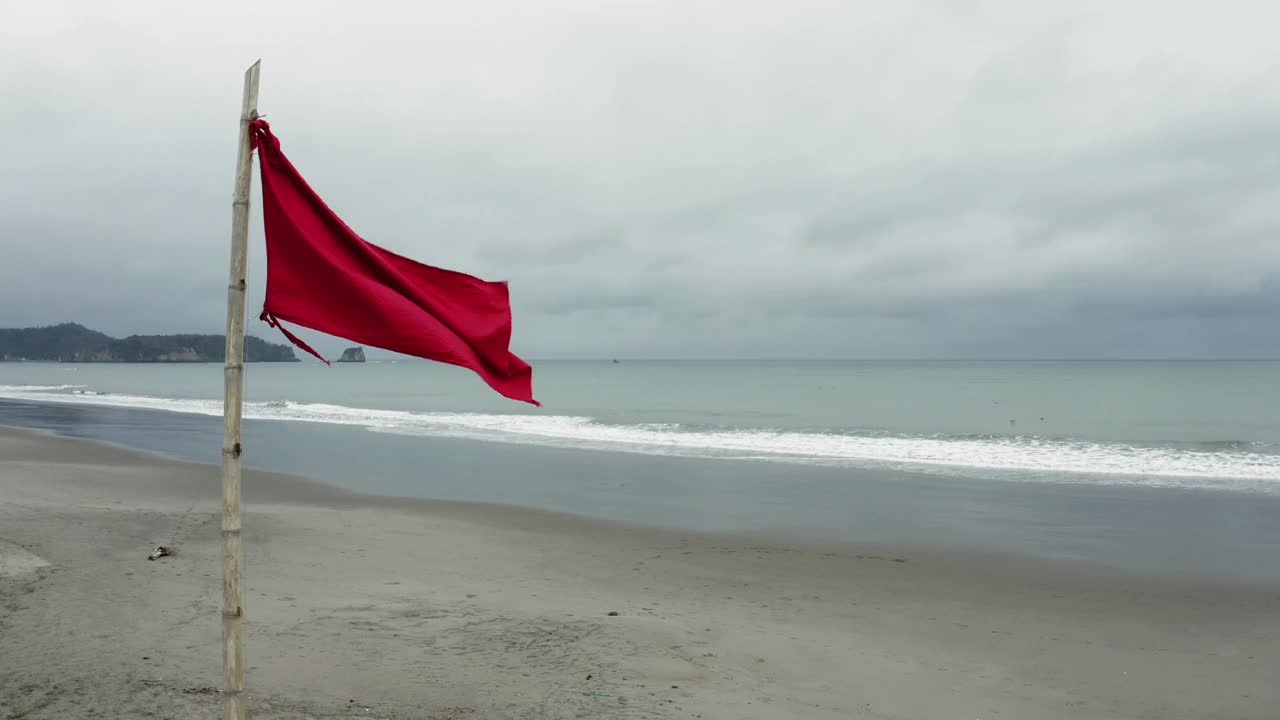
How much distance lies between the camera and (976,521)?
14.3m

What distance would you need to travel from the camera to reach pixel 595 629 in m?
7.57

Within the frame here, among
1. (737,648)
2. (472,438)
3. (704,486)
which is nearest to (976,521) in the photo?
(704,486)

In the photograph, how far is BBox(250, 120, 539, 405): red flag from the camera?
373 centimetres

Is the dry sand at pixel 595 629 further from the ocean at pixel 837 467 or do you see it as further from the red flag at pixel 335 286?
the red flag at pixel 335 286

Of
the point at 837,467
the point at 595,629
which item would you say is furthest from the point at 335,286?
the point at 837,467

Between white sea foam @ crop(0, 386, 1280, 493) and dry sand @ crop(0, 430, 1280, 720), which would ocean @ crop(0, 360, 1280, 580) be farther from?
dry sand @ crop(0, 430, 1280, 720)

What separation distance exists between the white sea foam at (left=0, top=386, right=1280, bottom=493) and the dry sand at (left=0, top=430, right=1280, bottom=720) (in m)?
11.6

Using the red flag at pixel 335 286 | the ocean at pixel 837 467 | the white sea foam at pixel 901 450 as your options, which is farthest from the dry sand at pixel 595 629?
the white sea foam at pixel 901 450

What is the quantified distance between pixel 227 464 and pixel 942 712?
5138 mm

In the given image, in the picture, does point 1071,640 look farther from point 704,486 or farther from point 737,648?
point 704,486

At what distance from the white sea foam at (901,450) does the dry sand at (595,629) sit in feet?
38.0

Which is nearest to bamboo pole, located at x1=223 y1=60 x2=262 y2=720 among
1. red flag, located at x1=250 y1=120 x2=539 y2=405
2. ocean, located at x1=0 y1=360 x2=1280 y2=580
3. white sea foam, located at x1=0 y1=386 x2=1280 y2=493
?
red flag, located at x1=250 y1=120 x2=539 y2=405

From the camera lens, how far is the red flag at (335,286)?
3.73 m

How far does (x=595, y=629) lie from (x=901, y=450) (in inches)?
805
